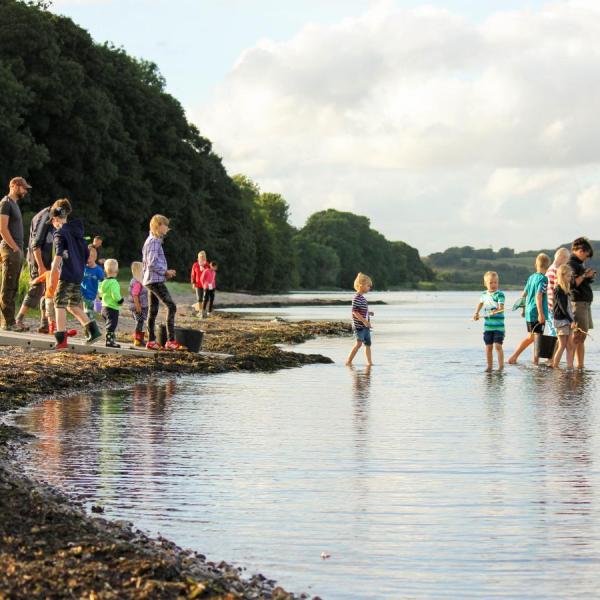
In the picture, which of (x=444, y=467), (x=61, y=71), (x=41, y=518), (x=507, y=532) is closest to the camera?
(x=41, y=518)

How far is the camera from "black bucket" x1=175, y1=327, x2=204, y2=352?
17391 mm

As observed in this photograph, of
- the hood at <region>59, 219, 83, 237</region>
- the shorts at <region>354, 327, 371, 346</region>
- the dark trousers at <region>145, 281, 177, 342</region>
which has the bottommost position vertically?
the shorts at <region>354, 327, 371, 346</region>

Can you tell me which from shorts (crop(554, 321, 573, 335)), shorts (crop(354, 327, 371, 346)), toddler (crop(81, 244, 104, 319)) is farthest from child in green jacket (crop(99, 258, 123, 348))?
shorts (crop(554, 321, 573, 335))

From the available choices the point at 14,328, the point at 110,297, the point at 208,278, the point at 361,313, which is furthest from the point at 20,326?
the point at 208,278

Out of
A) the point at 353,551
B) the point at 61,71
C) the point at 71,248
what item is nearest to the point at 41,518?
the point at 353,551

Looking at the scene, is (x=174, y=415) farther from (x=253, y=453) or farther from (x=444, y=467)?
(x=444, y=467)

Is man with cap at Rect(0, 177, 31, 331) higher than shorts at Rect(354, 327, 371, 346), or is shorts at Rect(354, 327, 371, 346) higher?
man with cap at Rect(0, 177, 31, 331)

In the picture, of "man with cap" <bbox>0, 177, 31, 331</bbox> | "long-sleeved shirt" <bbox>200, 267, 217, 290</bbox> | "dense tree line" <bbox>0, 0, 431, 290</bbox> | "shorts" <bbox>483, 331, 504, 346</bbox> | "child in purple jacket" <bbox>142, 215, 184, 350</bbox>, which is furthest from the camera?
"dense tree line" <bbox>0, 0, 431, 290</bbox>

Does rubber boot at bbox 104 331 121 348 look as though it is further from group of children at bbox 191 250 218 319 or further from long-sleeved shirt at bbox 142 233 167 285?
group of children at bbox 191 250 218 319

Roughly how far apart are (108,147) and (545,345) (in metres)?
45.3

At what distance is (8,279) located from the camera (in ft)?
56.9

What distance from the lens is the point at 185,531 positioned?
20.0 ft

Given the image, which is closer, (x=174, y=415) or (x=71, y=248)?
(x=174, y=415)

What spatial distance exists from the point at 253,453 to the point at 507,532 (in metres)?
3.01
